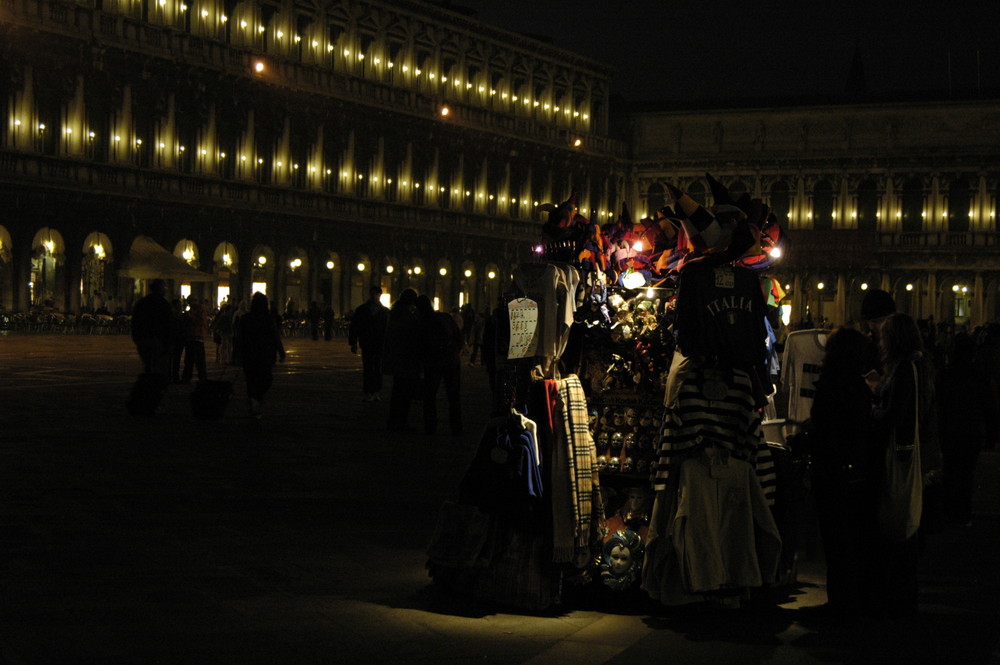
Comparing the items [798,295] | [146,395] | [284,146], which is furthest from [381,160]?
[146,395]

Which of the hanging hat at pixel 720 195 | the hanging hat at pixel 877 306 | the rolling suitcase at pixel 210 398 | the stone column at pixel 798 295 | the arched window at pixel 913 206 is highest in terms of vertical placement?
the arched window at pixel 913 206

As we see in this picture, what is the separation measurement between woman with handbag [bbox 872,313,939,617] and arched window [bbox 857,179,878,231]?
71.1 metres

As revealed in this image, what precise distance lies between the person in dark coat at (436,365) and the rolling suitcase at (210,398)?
90.9 inches

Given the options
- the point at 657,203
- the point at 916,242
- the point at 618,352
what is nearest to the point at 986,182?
the point at 916,242

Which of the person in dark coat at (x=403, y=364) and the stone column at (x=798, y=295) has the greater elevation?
the stone column at (x=798, y=295)

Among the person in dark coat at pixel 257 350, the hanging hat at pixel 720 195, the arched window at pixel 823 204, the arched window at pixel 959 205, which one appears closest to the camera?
the hanging hat at pixel 720 195

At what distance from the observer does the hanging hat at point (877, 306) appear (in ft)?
26.3

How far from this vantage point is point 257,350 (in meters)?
17.8

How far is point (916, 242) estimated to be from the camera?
7594 cm

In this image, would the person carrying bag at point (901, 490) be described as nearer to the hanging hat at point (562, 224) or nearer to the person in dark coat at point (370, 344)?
the hanging hat at point (562, 224)

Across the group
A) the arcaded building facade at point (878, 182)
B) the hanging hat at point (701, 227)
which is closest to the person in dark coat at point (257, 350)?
the hanging hat at point (701, 227)

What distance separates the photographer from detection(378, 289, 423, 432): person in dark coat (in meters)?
17.1

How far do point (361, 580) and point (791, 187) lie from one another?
72.1 meters

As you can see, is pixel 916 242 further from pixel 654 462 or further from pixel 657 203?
pixel 654 462
